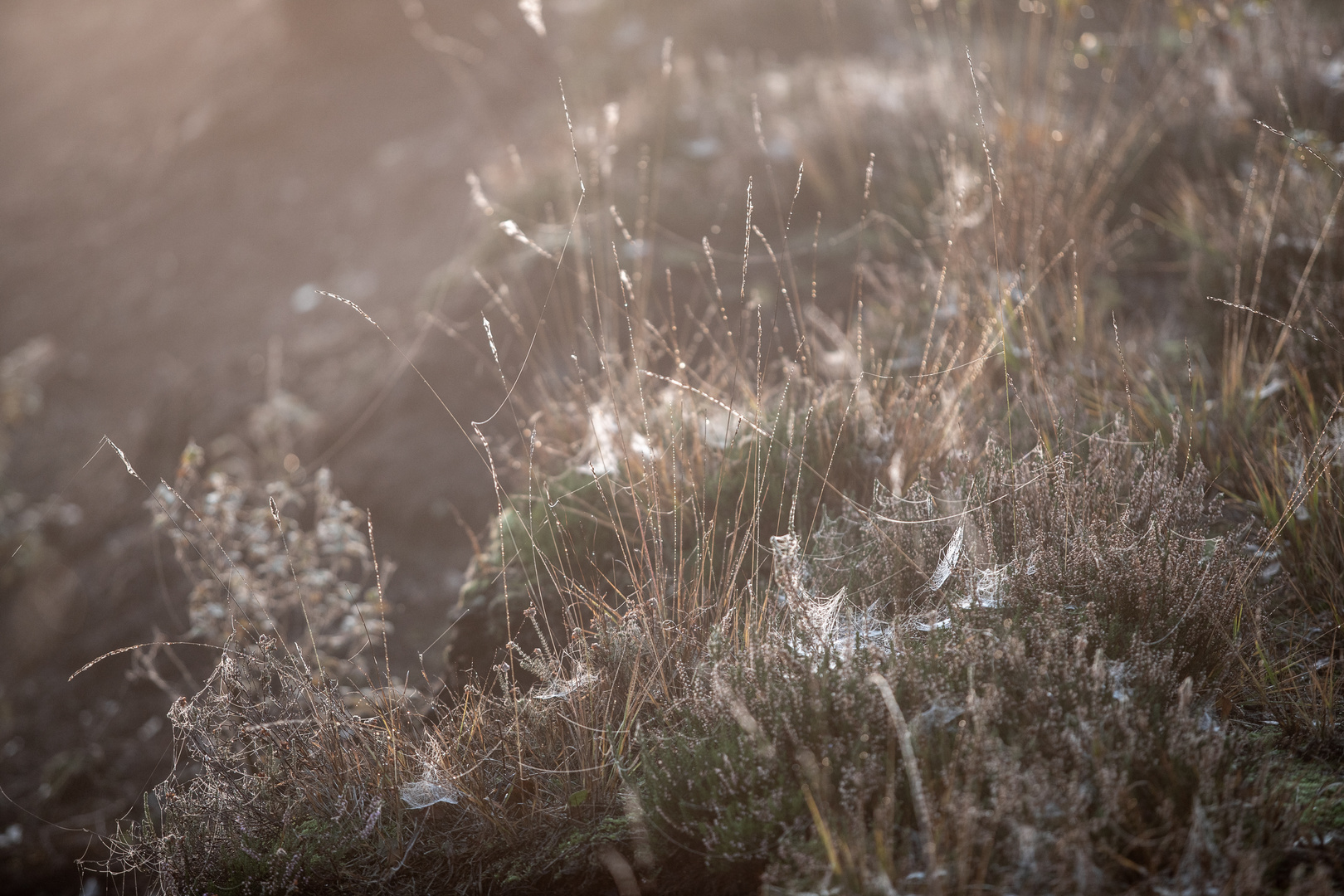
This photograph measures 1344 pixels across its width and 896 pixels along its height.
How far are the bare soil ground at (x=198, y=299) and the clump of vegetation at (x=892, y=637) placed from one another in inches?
41.7

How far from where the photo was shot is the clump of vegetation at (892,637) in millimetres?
1437

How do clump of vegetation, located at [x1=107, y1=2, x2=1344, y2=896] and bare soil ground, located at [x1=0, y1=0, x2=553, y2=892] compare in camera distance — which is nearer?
clump of vegetation, located at [x1=107, y1=2, x2=1344, y2=896]

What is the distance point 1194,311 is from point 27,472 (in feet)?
27.5

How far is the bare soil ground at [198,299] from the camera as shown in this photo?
166 inches

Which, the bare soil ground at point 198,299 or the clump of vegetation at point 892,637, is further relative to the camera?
the bare soil ground at point 198,299

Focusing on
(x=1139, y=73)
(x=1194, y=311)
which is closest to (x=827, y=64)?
(x=1139, y=73)

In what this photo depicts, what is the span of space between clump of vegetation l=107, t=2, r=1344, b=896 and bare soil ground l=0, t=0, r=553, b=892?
41.7 inches

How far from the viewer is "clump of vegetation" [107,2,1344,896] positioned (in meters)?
1.44

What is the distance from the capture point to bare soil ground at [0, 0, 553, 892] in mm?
4223

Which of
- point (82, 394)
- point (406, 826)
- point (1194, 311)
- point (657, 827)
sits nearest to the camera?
point (657, 827)

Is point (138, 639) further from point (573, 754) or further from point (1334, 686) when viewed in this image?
point (1334, 686)

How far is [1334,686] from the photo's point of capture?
1.74m

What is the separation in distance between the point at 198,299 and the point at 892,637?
7759 mm

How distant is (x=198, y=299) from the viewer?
749cm
